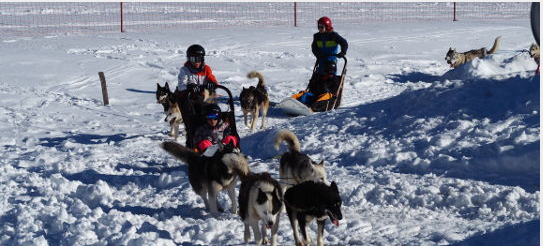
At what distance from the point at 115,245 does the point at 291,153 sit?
186 cm

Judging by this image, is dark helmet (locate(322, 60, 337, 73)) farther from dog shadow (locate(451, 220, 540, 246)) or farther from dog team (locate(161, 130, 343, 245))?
dog shadow (locate(451, 220, 540, 246))

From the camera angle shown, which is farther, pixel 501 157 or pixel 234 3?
pixel 234 3

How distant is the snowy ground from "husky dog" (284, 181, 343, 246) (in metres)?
0.47

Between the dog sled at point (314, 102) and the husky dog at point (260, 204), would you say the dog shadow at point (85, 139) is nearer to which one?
the dog sled at point (314, 102)

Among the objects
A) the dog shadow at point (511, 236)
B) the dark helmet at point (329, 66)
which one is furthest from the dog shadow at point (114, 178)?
the dark helmet at point (329, 66)

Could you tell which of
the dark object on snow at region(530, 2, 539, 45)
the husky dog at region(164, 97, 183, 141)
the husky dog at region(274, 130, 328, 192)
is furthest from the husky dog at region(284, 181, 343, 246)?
the husky dog at region(164, 97, 183, 141)

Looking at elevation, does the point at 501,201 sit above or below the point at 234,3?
below

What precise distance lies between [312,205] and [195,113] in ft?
12.1

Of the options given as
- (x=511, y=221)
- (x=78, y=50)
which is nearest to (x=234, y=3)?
(x=78, y=50)

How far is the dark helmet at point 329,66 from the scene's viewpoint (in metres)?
11.8

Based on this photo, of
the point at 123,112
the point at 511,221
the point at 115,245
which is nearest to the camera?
the point at 115,245

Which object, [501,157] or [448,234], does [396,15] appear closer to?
[501,157]

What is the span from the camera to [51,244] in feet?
18.5

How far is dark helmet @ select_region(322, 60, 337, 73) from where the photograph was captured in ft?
38.6
